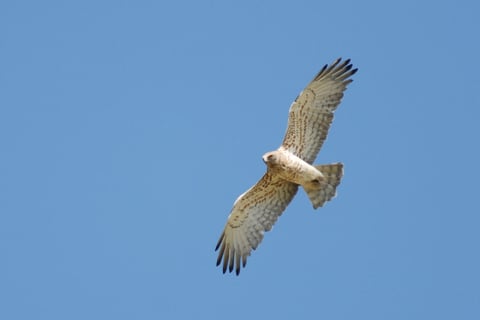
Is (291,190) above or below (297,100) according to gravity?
below

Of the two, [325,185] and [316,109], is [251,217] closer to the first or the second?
[325,185]

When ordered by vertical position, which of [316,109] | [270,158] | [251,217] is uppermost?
[316,109]

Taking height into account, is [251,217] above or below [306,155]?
below

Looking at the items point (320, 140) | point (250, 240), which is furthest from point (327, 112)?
point (250, 240)

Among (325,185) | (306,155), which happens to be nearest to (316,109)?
(306,155)

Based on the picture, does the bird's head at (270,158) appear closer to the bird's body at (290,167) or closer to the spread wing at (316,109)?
the bird's body at (290,167)

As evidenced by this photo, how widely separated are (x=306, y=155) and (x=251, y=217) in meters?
1.53

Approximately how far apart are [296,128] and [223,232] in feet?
7.76

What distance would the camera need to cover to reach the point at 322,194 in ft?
54.4

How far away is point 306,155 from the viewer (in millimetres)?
16719

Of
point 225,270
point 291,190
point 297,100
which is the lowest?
point 225,270

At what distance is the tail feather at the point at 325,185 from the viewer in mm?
16469

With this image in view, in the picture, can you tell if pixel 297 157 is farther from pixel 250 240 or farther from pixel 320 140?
pixel 250 240

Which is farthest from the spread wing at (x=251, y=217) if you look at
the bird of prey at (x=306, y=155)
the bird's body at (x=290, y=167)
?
the bird's body at (x=290, y=167)
